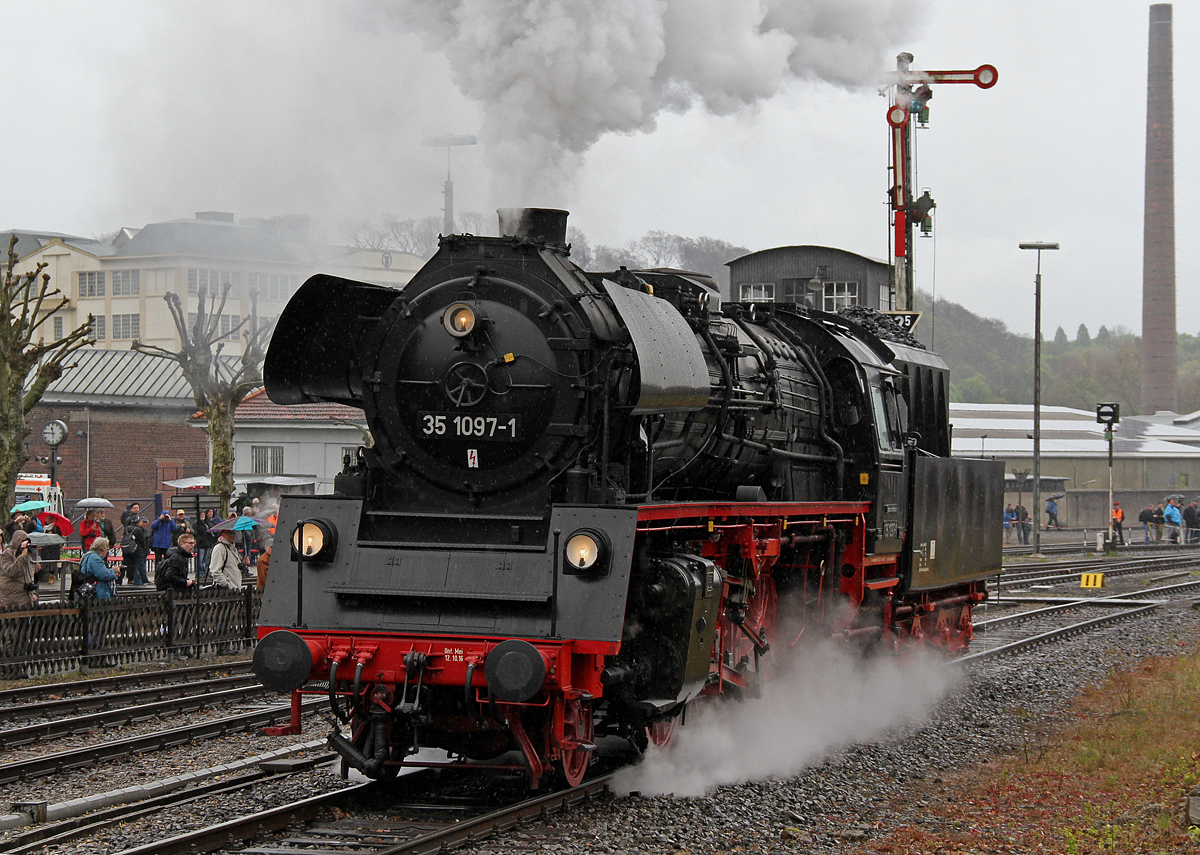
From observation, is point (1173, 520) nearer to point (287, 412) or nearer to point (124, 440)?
point (287, 412)

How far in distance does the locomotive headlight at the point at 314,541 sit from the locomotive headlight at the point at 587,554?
4.87 feet

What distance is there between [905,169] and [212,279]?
1614 cm

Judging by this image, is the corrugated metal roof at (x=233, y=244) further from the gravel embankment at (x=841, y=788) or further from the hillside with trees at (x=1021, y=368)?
the hillside with trees at (x=1021, y=368)

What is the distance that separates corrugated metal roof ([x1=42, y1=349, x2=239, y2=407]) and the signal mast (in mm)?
21623

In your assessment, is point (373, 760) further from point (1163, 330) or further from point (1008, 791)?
point (1163, 330)

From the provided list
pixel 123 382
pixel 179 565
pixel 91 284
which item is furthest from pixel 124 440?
pixel 179 565

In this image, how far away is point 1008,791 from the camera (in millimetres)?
8164

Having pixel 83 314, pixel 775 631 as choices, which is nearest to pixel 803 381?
pixel 775 631

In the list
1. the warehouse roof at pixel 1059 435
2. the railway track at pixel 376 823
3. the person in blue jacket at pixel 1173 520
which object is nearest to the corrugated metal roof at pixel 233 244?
the railway track at pixel 376 823

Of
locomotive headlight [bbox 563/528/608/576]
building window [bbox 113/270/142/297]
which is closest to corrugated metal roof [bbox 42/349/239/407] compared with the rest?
building window [bbox 113/270/142/297]

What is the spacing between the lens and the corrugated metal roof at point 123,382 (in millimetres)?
38719

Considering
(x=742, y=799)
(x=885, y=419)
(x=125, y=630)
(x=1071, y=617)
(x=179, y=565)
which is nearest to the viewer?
(x=742, y=799)

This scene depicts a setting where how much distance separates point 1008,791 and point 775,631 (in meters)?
2.45

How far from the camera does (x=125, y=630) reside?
45.7 ft
